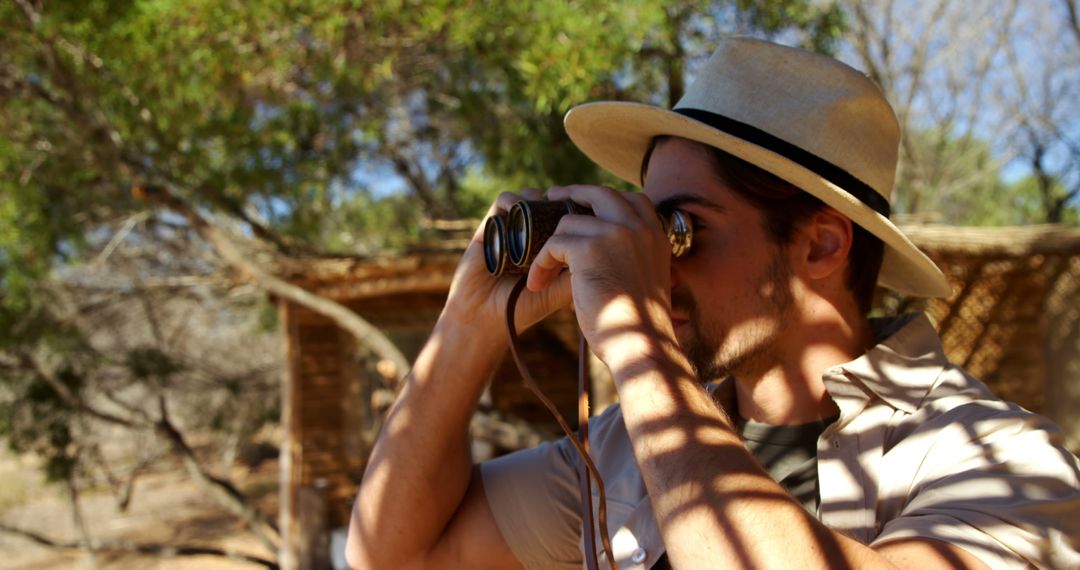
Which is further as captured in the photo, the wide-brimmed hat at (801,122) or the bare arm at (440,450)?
the bare arm at (440,450)

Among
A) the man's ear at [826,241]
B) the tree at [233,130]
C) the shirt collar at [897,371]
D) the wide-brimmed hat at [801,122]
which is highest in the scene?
the tree at [233,130]

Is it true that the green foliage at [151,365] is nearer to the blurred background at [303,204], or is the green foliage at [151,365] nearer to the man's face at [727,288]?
the blurred background at [303,204]

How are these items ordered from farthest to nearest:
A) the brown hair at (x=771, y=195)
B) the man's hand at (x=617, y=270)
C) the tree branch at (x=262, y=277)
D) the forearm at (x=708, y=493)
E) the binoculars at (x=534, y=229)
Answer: the tree branch at (x=262, y=277), the brown hair at (x=771, y=195), the binoculars at (x=534, y=229), the man's hand at (x=617, y=270), the forearm at (x=708, y=493)

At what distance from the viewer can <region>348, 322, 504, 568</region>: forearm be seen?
4.81 feet

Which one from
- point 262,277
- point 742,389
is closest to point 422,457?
point 742,389

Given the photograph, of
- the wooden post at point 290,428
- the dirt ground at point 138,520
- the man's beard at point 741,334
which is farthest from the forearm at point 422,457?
the dirt ground at point 138,520

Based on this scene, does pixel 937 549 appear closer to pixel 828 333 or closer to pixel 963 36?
pixel 828 333

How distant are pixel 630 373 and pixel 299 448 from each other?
5.92 metres

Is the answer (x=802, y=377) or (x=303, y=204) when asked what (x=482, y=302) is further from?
(x=303, y=204)

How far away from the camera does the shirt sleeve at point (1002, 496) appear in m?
0.94

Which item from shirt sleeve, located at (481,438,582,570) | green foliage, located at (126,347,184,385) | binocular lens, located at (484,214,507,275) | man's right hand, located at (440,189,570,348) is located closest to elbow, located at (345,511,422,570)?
shirt sleeve, located at (481,438,582,570)

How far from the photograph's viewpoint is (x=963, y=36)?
1310 cm

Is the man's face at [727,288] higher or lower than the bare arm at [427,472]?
higher

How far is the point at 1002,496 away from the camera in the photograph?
973mm
